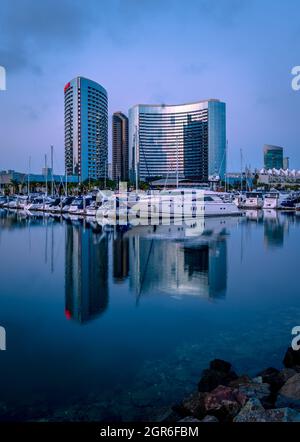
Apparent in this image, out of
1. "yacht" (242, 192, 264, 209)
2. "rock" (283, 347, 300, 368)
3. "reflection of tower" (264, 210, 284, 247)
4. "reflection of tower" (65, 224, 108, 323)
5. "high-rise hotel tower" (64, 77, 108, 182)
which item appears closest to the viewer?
"rock" (283, 347, 300, 368)

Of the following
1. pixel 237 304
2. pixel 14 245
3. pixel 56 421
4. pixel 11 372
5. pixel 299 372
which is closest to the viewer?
pixel 56 421

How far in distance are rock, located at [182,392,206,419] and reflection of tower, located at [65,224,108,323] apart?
18.6 ft

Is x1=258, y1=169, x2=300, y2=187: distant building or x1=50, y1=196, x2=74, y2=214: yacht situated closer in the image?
x1=50, y1=196, x2=74, y2=214: yacht

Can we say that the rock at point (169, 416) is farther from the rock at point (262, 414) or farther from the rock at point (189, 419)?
the rock at point (262, 414)

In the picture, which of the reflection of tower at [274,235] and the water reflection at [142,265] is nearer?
the water reflection at [142,265]

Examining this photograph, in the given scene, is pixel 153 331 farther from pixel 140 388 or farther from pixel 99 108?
pixel 99 108

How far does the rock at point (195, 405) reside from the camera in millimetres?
5980

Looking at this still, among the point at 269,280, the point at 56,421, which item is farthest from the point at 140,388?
the point at 269,280

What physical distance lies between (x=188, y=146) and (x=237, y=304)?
170 meters

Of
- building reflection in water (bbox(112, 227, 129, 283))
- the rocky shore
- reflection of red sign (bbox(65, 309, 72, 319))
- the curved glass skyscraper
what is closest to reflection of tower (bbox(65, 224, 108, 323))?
reflection of red sign (bbox(65, 309, 72, 319))

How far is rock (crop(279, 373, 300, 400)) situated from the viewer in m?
6.34

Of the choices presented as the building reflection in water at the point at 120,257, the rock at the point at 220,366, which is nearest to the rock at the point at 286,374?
the rock at the point at 220,366

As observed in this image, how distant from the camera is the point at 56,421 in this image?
6.35 meters

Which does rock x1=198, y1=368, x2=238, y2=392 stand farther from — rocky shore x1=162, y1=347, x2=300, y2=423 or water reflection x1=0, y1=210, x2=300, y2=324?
water reflection x1=0, y1=210, x2=300, y2=324
